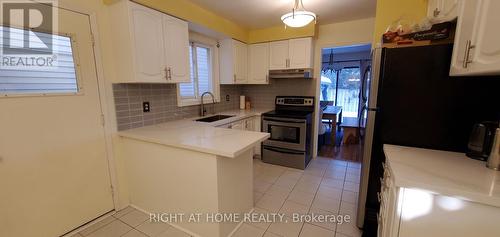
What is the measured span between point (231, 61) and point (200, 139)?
2.00m

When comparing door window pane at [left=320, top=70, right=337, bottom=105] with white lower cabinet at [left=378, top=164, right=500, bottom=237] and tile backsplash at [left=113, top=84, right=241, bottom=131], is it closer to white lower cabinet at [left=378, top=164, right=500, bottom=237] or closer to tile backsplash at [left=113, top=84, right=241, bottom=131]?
tile backsplash at [left=113, top=84, right=241, bottom=131]

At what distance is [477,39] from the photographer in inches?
39.8

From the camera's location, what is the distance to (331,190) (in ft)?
8.50

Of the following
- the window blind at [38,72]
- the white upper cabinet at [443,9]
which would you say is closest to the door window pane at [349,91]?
the white upper cabinet at [443,9]

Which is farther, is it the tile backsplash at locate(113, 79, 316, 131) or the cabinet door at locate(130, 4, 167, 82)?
the tile backsplash at locate(113, 79, 316, 131)

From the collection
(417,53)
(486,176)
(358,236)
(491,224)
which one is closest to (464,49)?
(417,53)

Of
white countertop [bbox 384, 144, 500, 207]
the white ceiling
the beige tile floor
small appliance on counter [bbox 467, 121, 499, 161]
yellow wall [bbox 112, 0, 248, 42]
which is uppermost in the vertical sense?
the white ceiling

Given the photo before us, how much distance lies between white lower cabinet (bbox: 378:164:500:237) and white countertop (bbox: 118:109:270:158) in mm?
1015

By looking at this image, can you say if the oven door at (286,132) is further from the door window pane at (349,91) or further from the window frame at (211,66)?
the door window pane at (349,91)

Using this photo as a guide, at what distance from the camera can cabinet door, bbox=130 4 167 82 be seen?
6.10 ft

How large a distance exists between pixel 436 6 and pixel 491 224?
5.29 feet

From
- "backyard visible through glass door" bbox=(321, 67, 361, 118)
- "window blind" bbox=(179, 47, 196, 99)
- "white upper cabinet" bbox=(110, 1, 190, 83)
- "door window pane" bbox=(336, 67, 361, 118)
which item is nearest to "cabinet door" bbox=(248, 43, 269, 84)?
→ "window blind" bbox=(179, 47, 196, 99)

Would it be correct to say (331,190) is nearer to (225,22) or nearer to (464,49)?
(464,49)

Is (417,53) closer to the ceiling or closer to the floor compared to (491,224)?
closer to the ceiling
